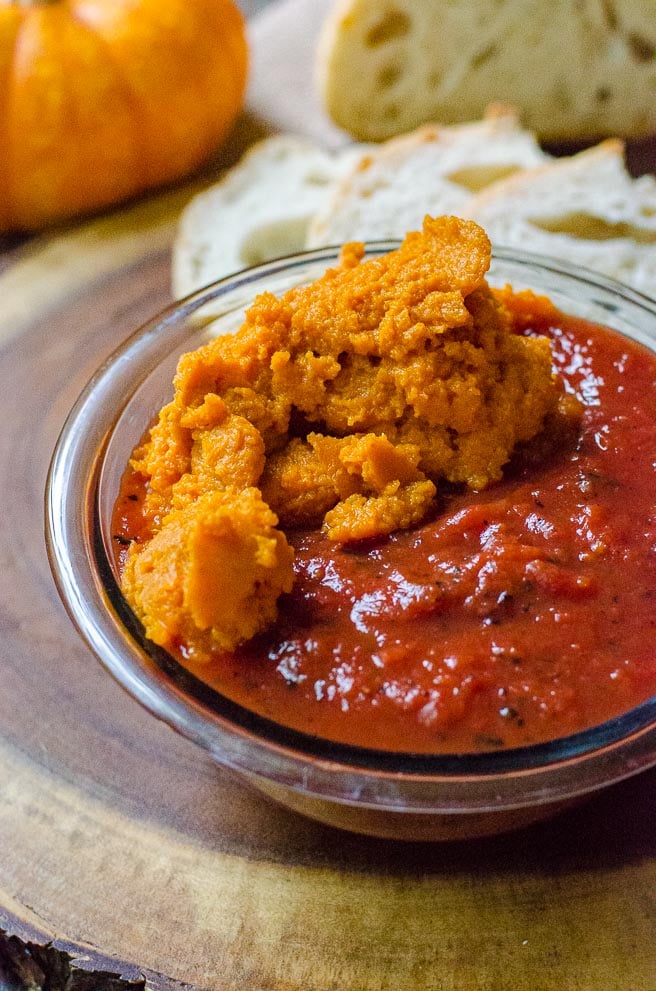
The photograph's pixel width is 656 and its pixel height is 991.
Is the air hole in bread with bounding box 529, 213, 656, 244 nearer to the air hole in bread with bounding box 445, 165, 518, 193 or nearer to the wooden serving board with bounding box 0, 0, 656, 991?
the air hole in bread with bounding box 445, 165, 518, 193

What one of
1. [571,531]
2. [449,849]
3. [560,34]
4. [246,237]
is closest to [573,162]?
[560,34]

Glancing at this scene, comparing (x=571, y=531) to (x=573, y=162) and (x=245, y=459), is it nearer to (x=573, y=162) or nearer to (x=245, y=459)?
(x=245, y=459)

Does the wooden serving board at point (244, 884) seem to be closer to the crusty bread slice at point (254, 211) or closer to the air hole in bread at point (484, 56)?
the crusty bread slice at point (254, 211)

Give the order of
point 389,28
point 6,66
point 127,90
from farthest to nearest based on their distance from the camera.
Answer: point 389,28 < point 127,90 < point 6,66

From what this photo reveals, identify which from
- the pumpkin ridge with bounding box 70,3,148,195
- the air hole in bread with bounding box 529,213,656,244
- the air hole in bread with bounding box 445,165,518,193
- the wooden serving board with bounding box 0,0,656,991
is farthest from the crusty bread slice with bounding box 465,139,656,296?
the wooden serving board with bounding box 0,0,656,991

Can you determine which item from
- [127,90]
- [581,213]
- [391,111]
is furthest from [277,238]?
[581,213]

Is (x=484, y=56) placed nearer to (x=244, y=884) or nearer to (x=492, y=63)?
(x=492, y=63)

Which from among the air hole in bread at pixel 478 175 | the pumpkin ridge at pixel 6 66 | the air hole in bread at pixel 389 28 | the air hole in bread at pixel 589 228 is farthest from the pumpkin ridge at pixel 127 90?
the air hole in bread at pixel 589 228
